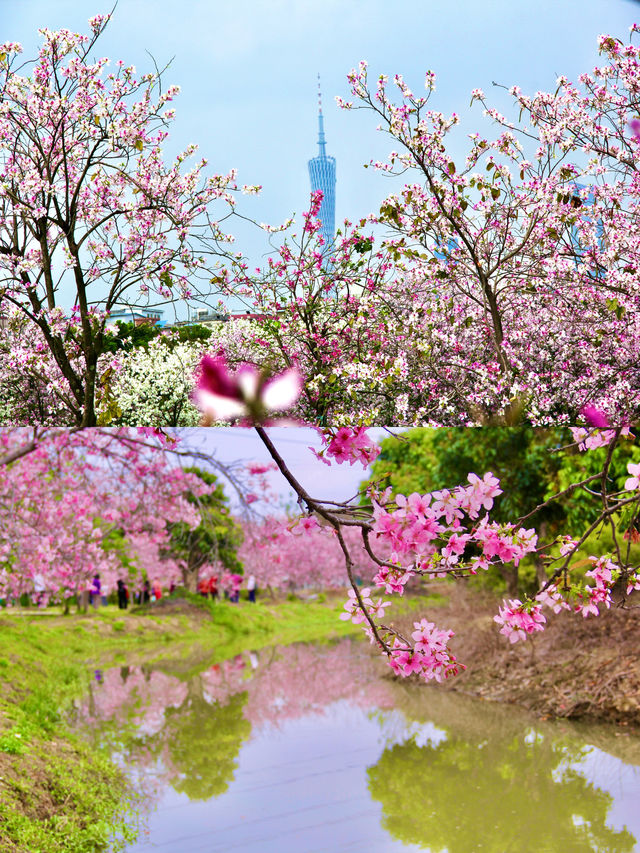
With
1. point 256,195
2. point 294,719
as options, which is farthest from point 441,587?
point 256,195

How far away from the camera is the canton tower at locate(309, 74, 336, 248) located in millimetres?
4602

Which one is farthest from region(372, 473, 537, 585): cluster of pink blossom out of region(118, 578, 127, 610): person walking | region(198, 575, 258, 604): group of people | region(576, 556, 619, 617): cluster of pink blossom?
region(118, 578, 127, 610): person walking

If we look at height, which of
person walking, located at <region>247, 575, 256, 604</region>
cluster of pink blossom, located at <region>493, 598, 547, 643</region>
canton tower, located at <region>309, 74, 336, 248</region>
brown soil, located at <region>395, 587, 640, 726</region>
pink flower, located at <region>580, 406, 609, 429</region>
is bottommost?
brown soil, located at <region>395, 587, 640, 726</region>

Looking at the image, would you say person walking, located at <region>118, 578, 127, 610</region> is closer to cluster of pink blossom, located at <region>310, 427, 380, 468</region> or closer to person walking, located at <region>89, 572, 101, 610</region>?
person walking, located at <region>89, 572, 101, 610</region>

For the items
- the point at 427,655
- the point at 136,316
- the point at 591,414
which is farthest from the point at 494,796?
the point at 136,316

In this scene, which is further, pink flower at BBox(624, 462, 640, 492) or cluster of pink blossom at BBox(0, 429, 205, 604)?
cluster of pink blossom at BBox(0, 429, 205, 604)

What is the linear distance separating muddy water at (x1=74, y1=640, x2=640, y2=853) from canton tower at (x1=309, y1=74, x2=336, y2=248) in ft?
8.76

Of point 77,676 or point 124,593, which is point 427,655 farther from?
point 124,593

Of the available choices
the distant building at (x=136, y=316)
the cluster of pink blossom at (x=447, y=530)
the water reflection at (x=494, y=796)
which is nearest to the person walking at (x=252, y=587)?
the water reflection at (x=494, y=796)

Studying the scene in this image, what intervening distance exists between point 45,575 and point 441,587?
2456mm

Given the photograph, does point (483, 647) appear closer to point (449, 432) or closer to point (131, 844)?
point (449, 432)

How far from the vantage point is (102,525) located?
436 cm

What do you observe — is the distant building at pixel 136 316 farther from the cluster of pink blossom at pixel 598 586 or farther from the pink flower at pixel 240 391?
the cluster of pink blossom at pixel 598 586

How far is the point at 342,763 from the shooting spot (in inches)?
152
